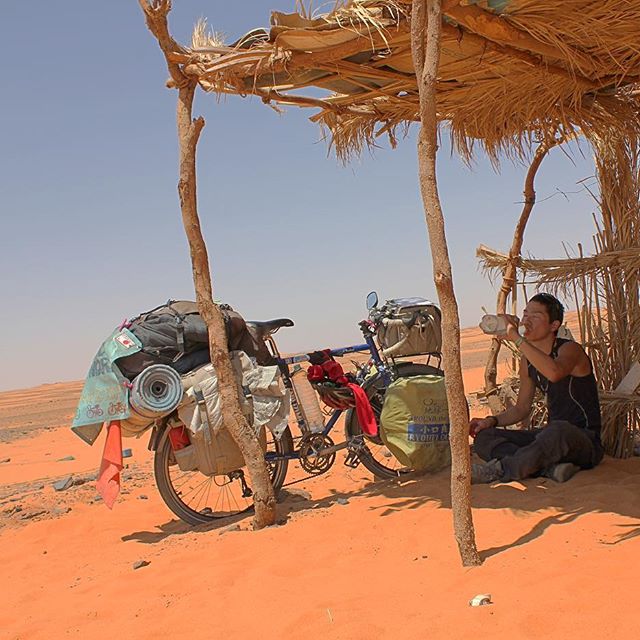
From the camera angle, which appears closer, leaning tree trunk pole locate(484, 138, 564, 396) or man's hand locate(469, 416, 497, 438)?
man's hand locate(469, 416, 497, 438)

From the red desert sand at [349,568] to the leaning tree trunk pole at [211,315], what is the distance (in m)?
0.29

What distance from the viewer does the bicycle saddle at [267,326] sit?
16.7 feet

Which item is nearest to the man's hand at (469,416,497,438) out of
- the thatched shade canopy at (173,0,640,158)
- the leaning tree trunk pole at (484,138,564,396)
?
the leaning tree trunk pole at (484,138,564,396)

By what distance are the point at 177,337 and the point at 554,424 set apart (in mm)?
2609

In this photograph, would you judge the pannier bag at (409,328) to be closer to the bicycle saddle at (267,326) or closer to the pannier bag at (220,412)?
the bicycle saddle at (267,326)

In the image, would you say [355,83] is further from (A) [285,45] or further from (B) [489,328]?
(B) [489,328]

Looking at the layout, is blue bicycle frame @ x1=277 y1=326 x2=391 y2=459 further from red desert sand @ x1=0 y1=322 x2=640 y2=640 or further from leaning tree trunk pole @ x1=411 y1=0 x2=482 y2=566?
leaning tree trunk pole @ x1=411 y1=0 x2=482 y2=566

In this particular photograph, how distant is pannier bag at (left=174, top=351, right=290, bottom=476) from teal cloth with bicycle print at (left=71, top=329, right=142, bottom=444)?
394 mm

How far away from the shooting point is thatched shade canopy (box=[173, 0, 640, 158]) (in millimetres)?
4016

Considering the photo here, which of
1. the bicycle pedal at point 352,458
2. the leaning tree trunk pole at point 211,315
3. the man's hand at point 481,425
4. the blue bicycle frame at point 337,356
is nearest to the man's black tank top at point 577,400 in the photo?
the man's hand at point 481,425

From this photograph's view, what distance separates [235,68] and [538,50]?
1.92m

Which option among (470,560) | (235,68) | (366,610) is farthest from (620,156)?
(366,610)

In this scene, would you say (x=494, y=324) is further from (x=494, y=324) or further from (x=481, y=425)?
(x=481, y=425)

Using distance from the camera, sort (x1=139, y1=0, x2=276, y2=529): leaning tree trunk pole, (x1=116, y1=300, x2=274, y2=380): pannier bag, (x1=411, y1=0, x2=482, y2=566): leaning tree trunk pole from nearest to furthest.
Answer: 1. (x1=411, y1=0, x2=482, y2=566): leaning tree trunk pole
2. (x1=139, y1=0, x2=276, y2=529): leaning tree trunk pole
3. (x1=116, y1=300, x2=274, y2=380): pannier bag
